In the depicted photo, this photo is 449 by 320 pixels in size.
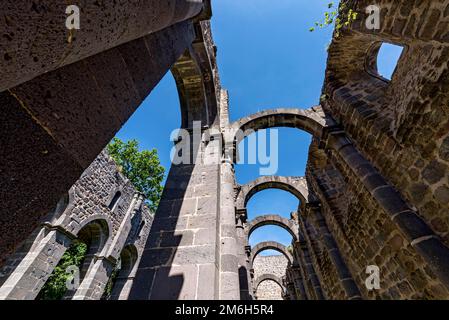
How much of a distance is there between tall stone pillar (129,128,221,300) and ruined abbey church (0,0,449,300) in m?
0.02

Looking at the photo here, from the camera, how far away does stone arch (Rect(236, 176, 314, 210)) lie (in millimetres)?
10310

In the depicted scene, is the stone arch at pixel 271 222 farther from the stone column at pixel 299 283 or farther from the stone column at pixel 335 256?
the stone column at pixel 335 256

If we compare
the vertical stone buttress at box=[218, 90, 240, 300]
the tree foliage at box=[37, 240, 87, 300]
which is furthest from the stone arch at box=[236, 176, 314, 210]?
the tree foliage at box=[37, 240, 87, 300]

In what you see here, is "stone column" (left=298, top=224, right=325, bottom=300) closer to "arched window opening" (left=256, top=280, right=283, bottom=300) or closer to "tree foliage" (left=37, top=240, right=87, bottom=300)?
"tree foliage" (left=37, top=240, right=87, bottom=300)

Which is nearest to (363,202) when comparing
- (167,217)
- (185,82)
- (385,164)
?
(385,164)

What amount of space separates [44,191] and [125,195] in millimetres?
10461

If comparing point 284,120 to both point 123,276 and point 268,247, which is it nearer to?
point 123,276

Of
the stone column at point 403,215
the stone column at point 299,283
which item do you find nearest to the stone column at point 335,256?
the stone column at point 403,215

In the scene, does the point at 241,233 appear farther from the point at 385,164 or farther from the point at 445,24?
the point at 445,24

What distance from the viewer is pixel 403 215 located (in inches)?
124

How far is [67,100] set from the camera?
143 cm

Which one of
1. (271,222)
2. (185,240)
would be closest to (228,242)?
(185,240)

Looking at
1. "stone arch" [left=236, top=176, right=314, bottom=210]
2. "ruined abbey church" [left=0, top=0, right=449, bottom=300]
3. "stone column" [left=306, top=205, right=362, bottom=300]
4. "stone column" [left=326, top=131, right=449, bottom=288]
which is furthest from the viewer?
"stone arch" [left=236, top=176, right=314, bottom=210]

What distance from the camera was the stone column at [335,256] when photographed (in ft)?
15.9
